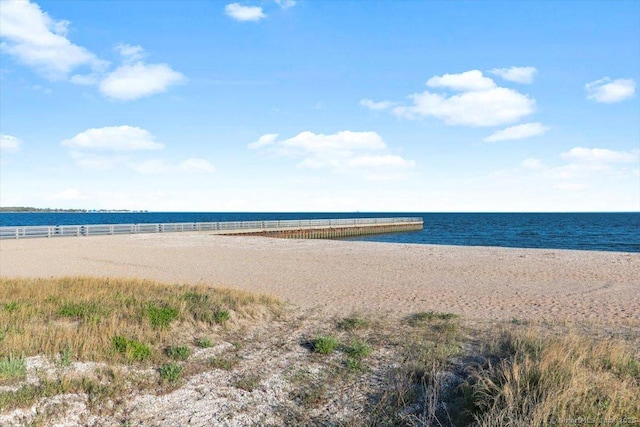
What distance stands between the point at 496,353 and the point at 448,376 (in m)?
1.18

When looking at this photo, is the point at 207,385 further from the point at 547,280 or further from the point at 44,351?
the point at 547,280

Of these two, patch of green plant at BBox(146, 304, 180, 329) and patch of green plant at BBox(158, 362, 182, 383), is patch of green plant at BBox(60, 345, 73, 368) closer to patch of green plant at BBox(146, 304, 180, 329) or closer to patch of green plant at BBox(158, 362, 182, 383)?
patch of green plant at BBox(158, 362, 182, 383)

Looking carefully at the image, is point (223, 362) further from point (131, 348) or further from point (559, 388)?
point (559, 388)

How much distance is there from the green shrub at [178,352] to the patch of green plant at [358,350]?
2.76 metres

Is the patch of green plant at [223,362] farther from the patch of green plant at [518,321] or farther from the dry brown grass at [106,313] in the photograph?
the patch of green plant at [518,321]

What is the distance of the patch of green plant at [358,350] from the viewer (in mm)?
7203

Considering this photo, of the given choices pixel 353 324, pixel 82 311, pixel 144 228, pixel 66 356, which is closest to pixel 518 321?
pixel 353 324

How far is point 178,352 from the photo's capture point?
730 cm

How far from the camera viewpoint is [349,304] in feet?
39.1

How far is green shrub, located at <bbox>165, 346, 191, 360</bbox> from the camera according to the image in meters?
7.16

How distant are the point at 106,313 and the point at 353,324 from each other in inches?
213

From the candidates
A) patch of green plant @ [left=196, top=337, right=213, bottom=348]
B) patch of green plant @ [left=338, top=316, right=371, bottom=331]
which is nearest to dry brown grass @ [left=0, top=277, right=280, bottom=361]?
patch of green plant @ [left=196, top=337, right=213, bottom=348]

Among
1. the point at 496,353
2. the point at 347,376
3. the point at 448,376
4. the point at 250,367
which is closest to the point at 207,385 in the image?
the point at 250,367

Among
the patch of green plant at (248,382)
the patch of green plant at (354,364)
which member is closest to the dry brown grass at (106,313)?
the patch of green plant at (248,382)
